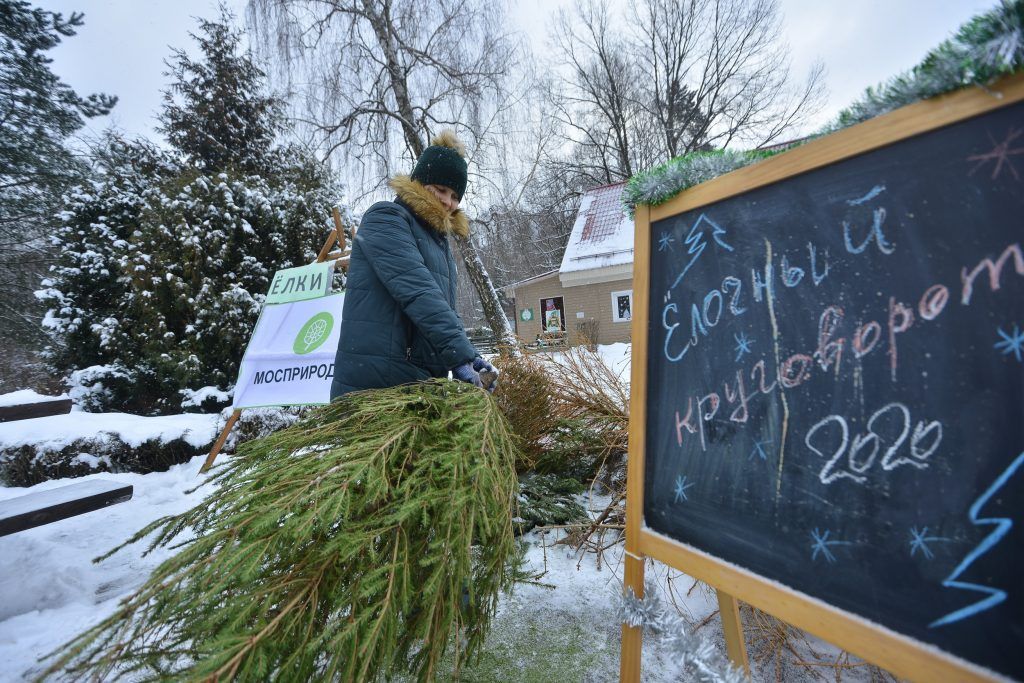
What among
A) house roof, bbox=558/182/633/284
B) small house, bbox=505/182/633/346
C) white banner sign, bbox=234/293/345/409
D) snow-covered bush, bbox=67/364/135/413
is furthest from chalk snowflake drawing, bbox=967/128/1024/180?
house roof, bbox=558/182/633/284

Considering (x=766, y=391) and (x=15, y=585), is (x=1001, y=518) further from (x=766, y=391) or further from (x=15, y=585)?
(x=15, y=585)

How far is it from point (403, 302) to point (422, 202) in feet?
1.62

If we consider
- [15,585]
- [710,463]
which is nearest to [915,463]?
[710,463]

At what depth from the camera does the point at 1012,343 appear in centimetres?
67

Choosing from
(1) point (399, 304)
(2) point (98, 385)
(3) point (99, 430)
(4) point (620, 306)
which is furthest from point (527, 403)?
(4) point (620, 306)

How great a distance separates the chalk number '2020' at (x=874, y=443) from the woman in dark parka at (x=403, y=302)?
116cm

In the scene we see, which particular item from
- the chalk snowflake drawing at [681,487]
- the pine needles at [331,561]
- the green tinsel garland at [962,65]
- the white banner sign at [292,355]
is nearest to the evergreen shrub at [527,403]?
the pine needles at [331,561]

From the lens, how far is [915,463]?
75 centimetres

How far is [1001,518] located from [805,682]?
3.87 feet

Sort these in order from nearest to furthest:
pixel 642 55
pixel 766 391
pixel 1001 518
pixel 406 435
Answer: pixel 1001 518 < pixel 766 391 < pixel 406 435 < pixel 642 55

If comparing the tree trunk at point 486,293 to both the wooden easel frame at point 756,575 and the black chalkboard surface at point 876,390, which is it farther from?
the black chalkboard surface at point 876,390

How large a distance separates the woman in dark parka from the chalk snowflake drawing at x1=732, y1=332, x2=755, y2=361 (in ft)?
3.16

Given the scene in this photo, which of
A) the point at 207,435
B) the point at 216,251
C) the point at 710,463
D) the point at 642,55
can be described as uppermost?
the point at 642,55

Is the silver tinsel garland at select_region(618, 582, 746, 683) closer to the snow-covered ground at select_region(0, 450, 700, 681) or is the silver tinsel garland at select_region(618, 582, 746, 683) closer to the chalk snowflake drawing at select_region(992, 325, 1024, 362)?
the snow-covered ground at select_region(0, 450, 700, 681)
